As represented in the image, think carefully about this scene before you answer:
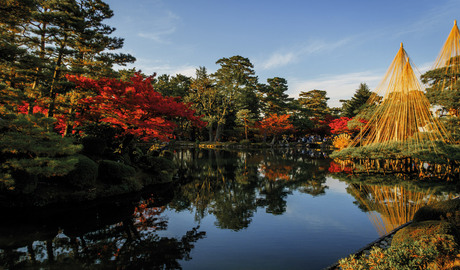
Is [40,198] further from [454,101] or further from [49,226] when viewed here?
[454,101]

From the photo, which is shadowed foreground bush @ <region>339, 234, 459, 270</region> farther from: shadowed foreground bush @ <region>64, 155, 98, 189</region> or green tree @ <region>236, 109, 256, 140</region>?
green tree @ <region>236, 109, 256, 140</region>

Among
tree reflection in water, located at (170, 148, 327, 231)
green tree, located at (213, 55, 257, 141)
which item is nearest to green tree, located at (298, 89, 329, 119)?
green tree, located at (213, 55, 257, 141)

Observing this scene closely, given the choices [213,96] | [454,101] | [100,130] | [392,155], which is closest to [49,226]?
[100,130]

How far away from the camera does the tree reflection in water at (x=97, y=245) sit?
4.40 m

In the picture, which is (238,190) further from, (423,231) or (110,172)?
(423,231)

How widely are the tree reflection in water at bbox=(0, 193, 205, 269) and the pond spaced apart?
2cm

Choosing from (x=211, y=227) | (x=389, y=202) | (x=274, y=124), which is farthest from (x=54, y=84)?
(x=274, y=124)

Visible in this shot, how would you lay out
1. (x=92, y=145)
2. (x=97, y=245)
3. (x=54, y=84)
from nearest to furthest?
(x=97, y=245)
(x=54, y=84)
(x=92, y=145)

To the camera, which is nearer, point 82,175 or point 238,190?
point 82,175

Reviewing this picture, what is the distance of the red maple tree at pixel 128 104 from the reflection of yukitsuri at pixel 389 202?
26.9ft

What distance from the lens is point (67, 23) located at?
912cm

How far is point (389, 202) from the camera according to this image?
8.49 metres

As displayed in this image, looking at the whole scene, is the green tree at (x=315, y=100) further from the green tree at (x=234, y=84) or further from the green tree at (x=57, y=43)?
the green tree at (x=57, y=43)

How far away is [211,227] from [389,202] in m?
6.72
